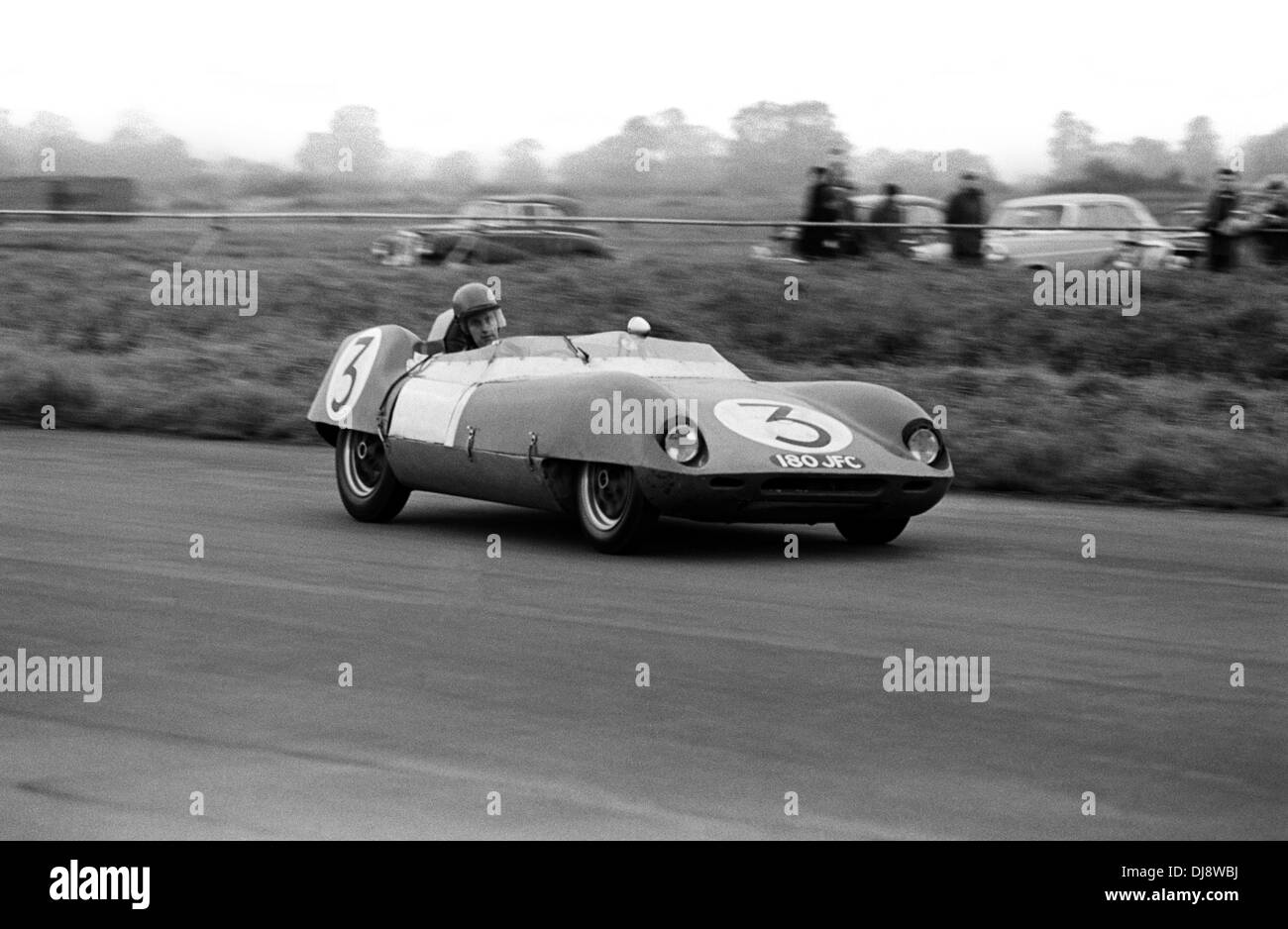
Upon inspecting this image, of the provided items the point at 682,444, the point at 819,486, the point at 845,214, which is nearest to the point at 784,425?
the point at 819,486

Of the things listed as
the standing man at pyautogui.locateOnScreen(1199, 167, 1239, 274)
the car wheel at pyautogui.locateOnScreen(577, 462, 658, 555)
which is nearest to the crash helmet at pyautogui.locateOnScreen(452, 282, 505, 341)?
the car wheel at pyautogui.locateOnScreen(577, 462, 658, 555)

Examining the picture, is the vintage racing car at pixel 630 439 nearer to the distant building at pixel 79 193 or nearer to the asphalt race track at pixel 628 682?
the asphalt race track at pixel 628 682

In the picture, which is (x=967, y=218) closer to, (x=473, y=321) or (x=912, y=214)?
(x=912, y=214)

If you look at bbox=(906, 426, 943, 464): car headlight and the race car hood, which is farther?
bbox=(906, 426, 943, 464): car headlight

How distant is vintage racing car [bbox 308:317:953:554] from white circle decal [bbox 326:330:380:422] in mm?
29

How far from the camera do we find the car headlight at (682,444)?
813cm

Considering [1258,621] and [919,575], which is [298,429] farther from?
[1258,621]

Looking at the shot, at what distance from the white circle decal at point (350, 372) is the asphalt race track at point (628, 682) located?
22.2 inches

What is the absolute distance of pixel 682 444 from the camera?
26.8 ft

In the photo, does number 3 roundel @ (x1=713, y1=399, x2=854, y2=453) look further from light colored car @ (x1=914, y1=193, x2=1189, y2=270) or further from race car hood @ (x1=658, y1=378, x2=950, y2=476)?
light colored car @ (x1=914, y1=193, x2=1189, y2=270)

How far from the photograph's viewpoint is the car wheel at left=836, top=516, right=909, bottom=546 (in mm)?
9008

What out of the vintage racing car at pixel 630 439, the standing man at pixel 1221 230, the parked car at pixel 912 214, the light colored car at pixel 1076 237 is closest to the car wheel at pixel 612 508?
the vintage racing car at pixel 630 439

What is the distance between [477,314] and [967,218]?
33.6 feet

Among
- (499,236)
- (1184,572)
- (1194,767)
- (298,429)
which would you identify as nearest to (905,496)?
(1184,572)
